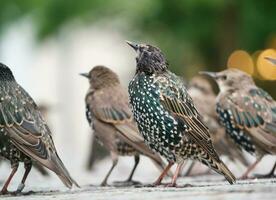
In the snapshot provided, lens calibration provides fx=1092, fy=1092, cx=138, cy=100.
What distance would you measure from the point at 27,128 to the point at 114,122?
1964mm

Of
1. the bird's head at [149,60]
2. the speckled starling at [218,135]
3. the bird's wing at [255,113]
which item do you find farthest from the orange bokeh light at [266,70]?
the bird's head at [149,60]

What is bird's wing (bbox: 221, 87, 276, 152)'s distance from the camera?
10.1 metres

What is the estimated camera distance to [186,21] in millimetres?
22344

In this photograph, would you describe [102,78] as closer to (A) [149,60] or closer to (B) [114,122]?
(B) [114,122]

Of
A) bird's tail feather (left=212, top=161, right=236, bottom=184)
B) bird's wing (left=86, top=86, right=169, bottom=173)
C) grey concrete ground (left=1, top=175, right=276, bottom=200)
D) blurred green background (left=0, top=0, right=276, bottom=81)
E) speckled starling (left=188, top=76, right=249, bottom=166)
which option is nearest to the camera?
grey concrete ground (left=1, top=175, right=276, bottom=200)

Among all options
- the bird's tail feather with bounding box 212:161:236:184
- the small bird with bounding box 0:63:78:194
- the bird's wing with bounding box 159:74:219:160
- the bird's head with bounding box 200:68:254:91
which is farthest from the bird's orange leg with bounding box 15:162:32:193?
the bird's head with bounding box 200:68:254:91

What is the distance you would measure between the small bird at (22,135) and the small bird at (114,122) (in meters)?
1.49

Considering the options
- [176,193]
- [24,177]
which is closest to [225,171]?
[176,193]

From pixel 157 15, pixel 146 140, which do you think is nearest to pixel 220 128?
pixel 146 140

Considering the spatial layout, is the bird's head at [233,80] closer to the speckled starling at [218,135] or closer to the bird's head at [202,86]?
the speckled starling at [218,135]

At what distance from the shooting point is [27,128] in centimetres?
870

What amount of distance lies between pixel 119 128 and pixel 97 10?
10.8m

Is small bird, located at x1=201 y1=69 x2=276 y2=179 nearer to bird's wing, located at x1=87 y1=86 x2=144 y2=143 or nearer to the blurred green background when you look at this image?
bird's wing, located at x1=87 y1=86 x2=144 y2=143

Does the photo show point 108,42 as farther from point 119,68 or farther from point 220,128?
point 220,128
